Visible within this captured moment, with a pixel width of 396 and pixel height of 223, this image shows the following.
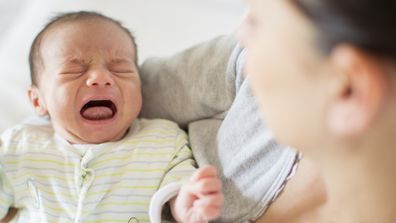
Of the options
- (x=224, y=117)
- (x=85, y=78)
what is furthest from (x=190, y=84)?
(x=85, y=78)

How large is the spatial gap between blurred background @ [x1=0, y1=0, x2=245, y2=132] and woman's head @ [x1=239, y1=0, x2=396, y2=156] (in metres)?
0.82

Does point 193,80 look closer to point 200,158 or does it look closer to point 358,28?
point 200,158

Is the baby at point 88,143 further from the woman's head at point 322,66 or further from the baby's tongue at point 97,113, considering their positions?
the woman's head at point 322,66

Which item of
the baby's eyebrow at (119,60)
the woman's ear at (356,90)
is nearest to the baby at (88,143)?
the baby's eyebrow at (119,60)

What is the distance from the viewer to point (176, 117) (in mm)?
1122

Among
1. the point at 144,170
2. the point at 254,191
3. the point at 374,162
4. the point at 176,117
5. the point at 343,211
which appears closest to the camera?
the point at 374,162

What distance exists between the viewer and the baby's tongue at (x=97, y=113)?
1022mm

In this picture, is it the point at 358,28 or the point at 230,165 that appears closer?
the point at 358,28

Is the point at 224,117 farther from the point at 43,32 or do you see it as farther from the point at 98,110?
the point at 43,32

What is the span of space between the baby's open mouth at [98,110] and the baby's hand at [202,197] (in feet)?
0.82

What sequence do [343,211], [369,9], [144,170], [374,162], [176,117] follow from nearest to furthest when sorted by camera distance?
[369,9] < [374,162] < [343,211] < [144,170] < [176,117]

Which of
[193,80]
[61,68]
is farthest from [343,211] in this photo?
[61,68]

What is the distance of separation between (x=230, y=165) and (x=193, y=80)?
212 millimetres

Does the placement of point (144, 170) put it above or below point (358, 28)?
below
